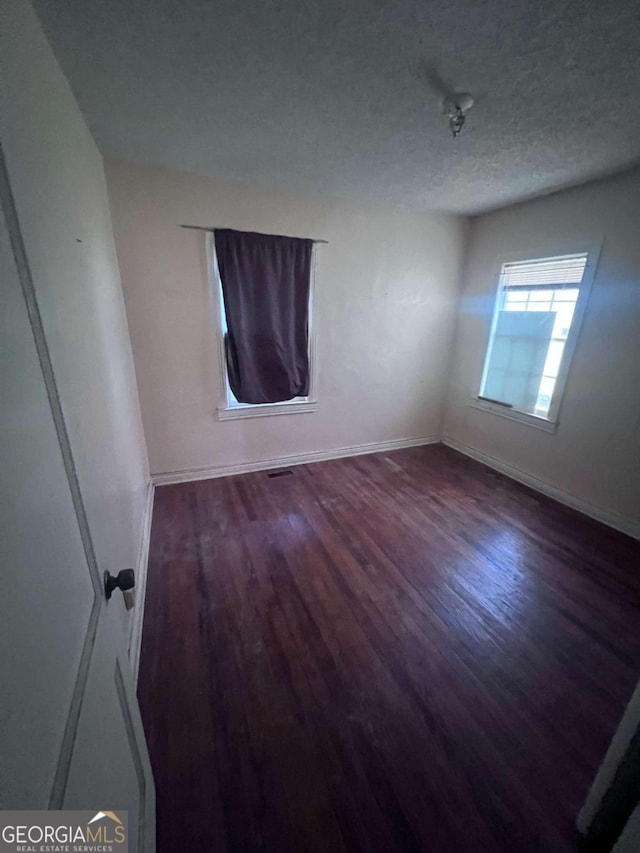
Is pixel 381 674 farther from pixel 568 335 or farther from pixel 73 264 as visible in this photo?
pixel 568 335

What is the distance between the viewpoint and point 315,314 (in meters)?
3.11

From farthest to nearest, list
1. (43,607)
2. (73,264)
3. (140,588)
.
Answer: (140,588), (73,264), (43,607)

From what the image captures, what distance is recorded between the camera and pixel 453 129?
164 centimetres

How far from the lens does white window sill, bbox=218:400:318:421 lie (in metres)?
3.08

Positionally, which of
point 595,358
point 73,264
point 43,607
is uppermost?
point 73,264

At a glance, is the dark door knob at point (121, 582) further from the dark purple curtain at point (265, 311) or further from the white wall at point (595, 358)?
the white wall at point (595, 358)

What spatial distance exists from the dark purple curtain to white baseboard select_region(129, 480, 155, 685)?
47.5 inches

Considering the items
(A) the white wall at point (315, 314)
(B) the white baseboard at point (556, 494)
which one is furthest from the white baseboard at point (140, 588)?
(B) the white baseboard at point (556, 494)

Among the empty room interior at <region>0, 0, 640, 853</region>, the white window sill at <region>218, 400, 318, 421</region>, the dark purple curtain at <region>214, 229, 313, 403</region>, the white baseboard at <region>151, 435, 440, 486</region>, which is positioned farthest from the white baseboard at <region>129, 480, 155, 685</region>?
the dark purple curtain at <region>214, 229, 313, 403</region>

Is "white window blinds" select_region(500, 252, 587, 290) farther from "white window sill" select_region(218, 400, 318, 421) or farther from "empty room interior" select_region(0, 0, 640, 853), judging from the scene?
"white window sill" select_region(218, 400, 318, 421)

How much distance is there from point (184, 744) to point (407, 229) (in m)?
3.89

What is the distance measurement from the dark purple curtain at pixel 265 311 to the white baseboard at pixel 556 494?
6.91 ft

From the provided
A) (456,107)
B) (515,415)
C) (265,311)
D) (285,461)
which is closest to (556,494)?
(515,415)

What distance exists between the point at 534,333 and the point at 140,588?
3.59 m
